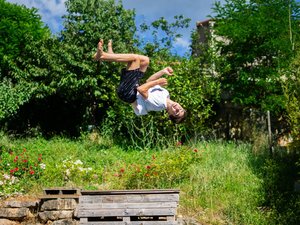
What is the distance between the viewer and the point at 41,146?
1223cm

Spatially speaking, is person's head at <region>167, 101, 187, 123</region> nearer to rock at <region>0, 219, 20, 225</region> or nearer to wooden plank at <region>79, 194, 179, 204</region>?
wooden plank at <region>79, 194, 179, 204</region>

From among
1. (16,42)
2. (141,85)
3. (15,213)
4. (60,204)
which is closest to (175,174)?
(60,204)

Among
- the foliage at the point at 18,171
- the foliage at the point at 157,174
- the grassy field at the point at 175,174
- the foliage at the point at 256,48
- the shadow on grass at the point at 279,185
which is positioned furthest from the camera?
the foliage at the point at 256,48

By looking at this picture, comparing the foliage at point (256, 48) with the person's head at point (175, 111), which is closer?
the person's head at point (175, 111)

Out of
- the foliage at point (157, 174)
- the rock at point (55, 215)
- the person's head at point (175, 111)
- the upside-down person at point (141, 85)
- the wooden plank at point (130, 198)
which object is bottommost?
the rock at point (55, 215)

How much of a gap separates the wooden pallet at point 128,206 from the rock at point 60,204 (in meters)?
0.71

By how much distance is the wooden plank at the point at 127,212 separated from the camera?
7.59 meters

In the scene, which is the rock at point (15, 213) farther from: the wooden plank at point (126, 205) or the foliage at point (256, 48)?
the foliage at point (256, 48)

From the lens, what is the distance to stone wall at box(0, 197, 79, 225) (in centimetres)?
851

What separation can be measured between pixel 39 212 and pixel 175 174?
228 cm

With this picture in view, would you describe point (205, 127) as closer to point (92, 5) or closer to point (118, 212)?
A: point (92, 5)

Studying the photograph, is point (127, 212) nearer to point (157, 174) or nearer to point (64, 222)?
point (64, 222)

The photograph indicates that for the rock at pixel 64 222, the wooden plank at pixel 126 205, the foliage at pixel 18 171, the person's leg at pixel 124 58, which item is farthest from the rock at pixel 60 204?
the person's leg at pixel 124 58

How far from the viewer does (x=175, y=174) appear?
9281 millimetres
